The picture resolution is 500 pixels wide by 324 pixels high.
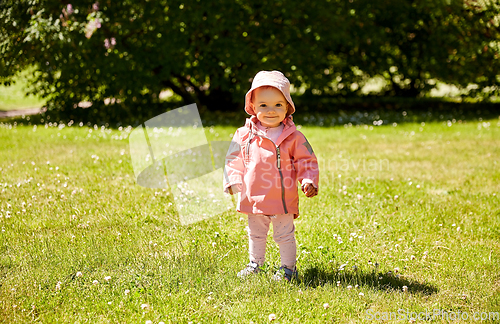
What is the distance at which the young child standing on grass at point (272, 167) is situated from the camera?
324 centimetres

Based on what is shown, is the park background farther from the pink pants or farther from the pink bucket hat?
the pink bucket hat

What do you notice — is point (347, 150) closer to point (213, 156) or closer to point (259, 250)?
point (213, 156)

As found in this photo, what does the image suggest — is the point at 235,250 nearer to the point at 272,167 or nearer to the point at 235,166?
the point at 235,166

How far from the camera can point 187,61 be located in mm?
12320

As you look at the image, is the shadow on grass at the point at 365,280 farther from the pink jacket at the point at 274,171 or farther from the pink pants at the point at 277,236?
the pink jacket at the point at 274,171

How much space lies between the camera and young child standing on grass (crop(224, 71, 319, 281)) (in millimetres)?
3242

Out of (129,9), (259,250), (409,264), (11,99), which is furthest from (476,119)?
(11,99)

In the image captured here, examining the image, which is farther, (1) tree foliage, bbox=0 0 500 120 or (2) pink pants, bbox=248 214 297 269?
(1) tree foliage, bbox=0 0 500 120

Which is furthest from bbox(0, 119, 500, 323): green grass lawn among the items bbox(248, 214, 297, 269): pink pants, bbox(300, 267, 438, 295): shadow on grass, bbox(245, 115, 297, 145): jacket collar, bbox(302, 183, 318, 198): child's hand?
bbox(245, 115, 297, 145): jacket collar

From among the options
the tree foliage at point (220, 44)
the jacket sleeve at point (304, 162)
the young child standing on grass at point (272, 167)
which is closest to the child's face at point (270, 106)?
the young child standing on grass at point (272, 167)

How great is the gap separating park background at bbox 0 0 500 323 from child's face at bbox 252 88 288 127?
110 centimetres

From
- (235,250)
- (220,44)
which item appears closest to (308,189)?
(235,250)

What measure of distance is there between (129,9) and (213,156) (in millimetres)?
5559

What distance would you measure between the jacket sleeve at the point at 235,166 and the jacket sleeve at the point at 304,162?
40 centimetres
